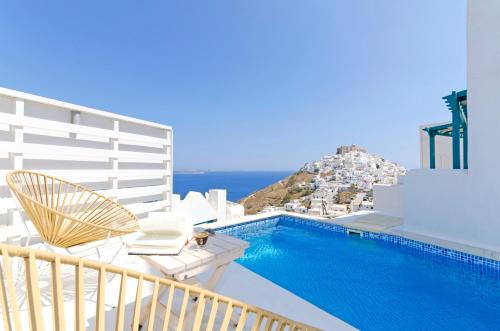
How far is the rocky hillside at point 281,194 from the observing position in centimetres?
2014

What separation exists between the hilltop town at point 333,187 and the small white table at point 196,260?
21.9ft

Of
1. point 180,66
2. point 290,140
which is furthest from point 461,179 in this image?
point 290,140

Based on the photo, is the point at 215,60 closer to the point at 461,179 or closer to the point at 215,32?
the point at 215,32

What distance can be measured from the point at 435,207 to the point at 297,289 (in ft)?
13.4

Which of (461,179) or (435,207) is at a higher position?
(461,179)

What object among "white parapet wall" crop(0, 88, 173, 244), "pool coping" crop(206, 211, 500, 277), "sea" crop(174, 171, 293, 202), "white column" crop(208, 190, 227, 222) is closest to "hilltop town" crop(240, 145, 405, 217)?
"pool coping" crop(206, 211, 500, 277)

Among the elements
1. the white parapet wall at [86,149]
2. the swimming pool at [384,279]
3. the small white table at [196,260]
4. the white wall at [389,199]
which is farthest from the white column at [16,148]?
the white wall at [389,199]

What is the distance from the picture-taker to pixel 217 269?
183 cm

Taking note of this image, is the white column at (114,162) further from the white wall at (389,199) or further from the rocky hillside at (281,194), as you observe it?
the rocky hillside at (281,194)

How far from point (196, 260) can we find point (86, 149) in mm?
2488

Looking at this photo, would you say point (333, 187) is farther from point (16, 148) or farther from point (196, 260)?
point (16, 148)

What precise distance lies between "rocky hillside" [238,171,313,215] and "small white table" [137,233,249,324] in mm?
16907

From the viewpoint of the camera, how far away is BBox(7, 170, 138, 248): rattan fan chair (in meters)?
1.95

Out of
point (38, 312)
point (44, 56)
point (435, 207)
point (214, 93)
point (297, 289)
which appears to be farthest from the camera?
point (214, 93)
